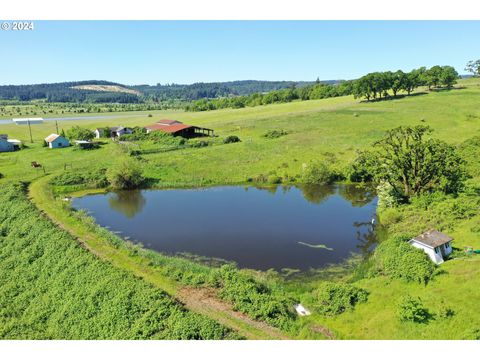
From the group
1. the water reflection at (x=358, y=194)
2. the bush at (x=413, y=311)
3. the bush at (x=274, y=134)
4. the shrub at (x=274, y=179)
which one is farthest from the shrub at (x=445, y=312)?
the bush at (x=274, y=134)

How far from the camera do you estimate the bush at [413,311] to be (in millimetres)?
22109

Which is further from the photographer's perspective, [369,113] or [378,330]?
[369,113]

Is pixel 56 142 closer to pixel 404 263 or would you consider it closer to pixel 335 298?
pixel 335 298

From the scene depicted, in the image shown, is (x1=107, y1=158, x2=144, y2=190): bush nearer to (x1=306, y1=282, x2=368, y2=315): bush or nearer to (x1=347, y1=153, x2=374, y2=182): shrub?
(x1=347, y1=153, x2=374, y2=182): shrub

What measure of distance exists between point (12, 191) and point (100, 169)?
607 inches

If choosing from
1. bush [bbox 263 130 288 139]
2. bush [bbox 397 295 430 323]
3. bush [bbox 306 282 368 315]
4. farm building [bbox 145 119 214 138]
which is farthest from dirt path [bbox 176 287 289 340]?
farm building [bbox 145 119 214 138]

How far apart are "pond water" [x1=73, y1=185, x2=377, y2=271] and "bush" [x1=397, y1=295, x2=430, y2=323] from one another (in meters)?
11.0

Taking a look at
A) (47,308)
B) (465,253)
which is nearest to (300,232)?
(465,253)

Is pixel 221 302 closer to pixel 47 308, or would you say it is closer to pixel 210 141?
pixel 47 308

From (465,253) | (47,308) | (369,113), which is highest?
(369,113)

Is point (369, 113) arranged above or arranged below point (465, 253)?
above

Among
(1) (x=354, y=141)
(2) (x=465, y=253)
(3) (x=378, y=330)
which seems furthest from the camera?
(1) (x=354, y=141)

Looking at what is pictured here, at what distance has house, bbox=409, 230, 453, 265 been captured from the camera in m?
29.5

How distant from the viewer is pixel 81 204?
172 ft
